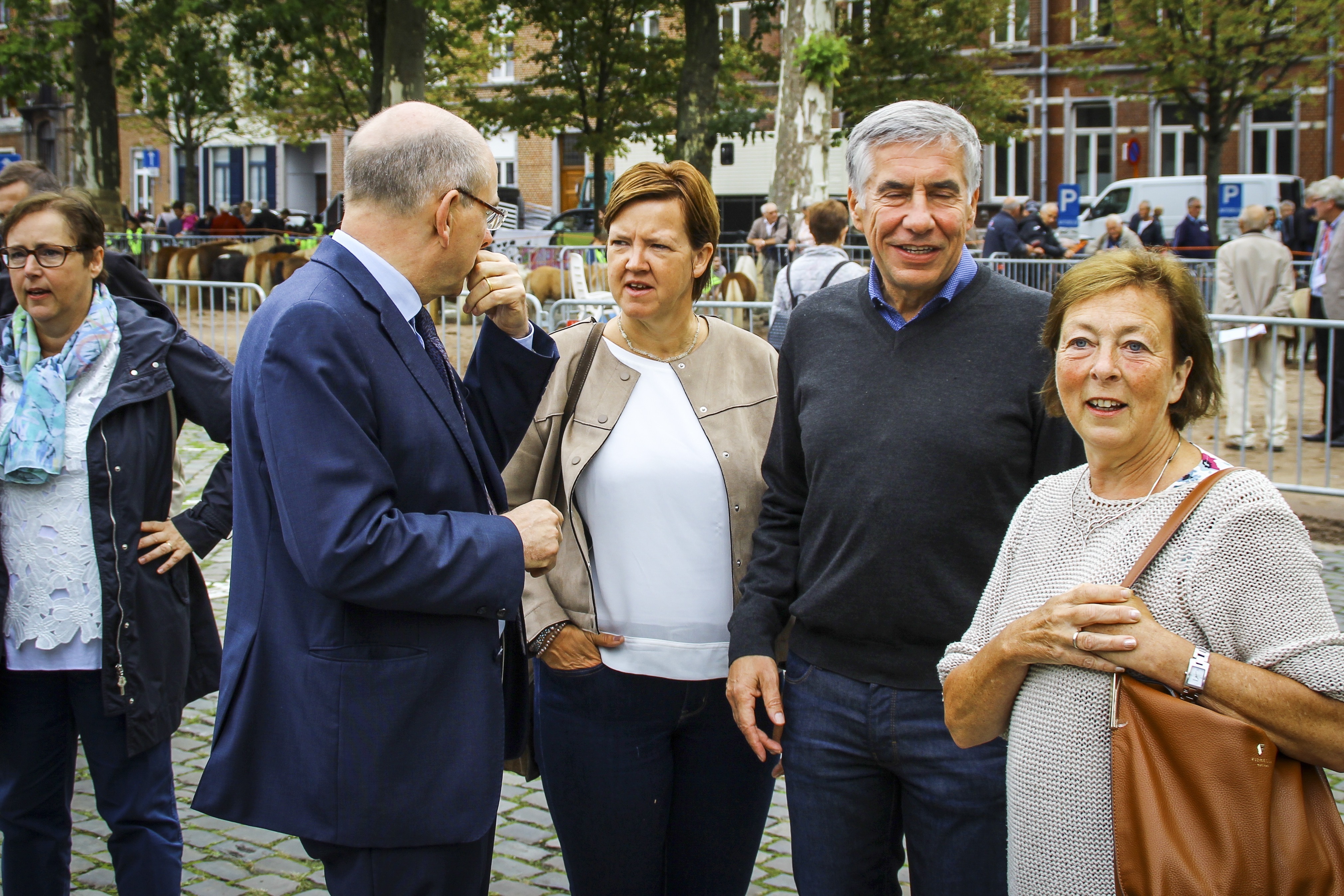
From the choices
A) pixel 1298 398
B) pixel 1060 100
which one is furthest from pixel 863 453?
Result: pixel 1060 100

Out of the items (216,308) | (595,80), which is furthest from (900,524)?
(595,80)

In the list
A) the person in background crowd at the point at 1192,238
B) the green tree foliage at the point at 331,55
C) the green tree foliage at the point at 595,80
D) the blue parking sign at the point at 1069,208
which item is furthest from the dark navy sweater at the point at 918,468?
the blue parking sign at the point at 1069,208

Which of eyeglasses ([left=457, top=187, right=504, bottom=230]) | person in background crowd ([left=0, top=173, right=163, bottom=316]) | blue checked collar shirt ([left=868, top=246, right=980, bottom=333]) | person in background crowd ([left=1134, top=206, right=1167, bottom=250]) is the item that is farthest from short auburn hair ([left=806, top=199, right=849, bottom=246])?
person in background crowd ([left=1134, top=206, right=1167, bottom=250])

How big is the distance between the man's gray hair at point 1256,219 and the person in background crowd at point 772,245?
5136 mm

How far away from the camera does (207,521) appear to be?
3.42 metres

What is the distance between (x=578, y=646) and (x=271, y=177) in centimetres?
5273

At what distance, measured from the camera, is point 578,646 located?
2.76 meters

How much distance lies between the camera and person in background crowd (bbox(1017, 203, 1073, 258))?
18.8 metres

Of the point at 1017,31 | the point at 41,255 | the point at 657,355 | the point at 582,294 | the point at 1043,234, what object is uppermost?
the point at 1017,31

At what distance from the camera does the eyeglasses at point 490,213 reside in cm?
229

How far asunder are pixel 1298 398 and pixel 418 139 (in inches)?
307

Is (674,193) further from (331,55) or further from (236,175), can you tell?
(236,175)

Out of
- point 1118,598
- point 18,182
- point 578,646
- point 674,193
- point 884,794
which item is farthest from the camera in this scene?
point 18,182

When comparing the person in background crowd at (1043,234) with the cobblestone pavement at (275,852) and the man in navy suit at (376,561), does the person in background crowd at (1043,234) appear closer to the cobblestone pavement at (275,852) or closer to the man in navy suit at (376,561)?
the cobblestone pavement at (275,852)
